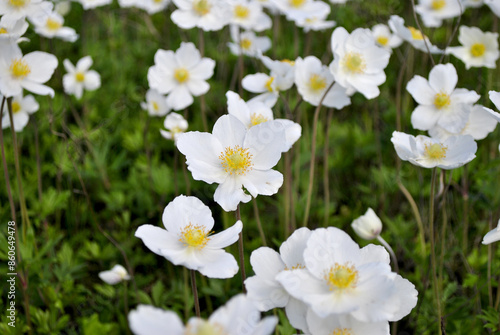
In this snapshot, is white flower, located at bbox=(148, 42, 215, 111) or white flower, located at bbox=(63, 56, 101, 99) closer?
white flower, located at bbox=(148, 42, 215, 111)

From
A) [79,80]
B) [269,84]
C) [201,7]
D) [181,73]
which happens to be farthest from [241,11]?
[79,80]

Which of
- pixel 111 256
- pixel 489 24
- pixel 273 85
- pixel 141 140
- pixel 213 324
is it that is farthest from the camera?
pixel 489 24

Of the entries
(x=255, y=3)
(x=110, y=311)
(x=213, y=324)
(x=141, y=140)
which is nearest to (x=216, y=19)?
(x=255, y=3)

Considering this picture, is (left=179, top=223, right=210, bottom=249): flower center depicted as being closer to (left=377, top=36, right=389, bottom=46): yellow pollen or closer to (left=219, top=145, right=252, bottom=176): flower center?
(left=219, top=145, right=252, bottom=176): flower center

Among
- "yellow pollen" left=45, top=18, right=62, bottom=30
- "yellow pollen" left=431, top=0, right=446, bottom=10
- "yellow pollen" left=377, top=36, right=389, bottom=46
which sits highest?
"yellow pollen" left=431, top=0, right=446, bottom=10

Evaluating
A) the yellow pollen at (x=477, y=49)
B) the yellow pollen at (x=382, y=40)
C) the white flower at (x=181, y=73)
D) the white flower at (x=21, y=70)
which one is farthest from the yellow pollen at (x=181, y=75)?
the yellow pollen at (x=477, y=49)

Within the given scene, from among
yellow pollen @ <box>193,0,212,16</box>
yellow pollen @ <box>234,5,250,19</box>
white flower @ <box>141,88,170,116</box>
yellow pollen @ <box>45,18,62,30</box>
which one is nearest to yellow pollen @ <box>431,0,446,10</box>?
yellow pollen @ <box>234,5,250,19</box>

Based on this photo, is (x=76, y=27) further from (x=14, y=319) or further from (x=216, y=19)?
(x=14, y=319)
